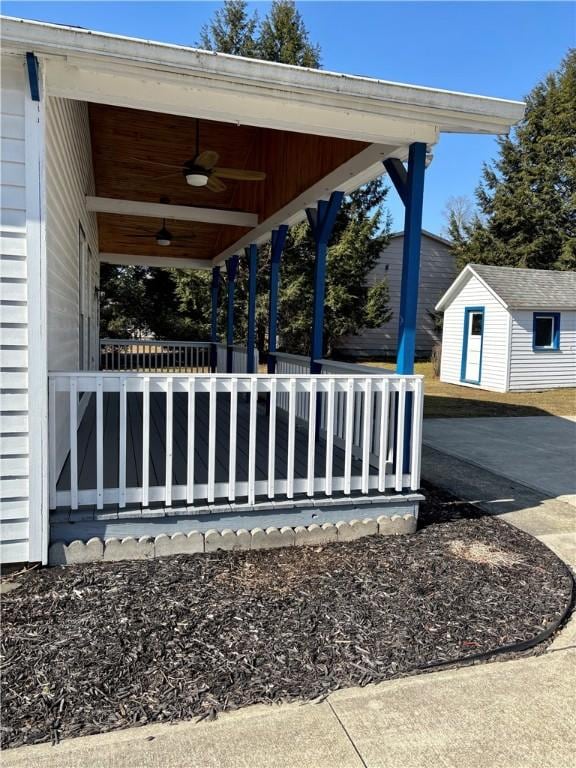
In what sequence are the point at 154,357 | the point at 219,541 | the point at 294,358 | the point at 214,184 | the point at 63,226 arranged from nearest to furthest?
the point at 219,541, the point at 63,226, the point at 214,184, the point at 294,358, the point at 154,357

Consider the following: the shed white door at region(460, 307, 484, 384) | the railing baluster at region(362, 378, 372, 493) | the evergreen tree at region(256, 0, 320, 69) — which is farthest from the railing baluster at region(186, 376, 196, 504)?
the evergreen tree at region(256, 0, 320, 69)

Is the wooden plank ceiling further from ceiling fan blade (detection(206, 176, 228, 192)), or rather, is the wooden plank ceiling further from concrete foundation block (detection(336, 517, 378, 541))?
concrete foundation block (detection(336, 517, 378, 541))

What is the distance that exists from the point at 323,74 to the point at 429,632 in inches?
126

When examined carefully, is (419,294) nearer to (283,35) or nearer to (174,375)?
(283,35)

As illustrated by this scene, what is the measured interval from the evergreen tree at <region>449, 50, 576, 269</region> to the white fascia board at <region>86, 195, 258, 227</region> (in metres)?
17.4

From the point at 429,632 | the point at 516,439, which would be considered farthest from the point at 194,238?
the point at 429,632

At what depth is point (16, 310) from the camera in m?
3.15

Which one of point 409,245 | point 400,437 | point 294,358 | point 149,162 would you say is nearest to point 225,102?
point 409,245

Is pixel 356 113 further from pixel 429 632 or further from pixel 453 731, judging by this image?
pixel 453 731

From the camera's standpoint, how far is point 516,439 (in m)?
8.39

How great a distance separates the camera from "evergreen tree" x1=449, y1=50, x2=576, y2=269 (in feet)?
77.7

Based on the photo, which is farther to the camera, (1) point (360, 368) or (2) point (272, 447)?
(1) point (360, 368)

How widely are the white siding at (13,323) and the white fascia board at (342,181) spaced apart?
251 cm

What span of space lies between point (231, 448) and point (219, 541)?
62 cm
